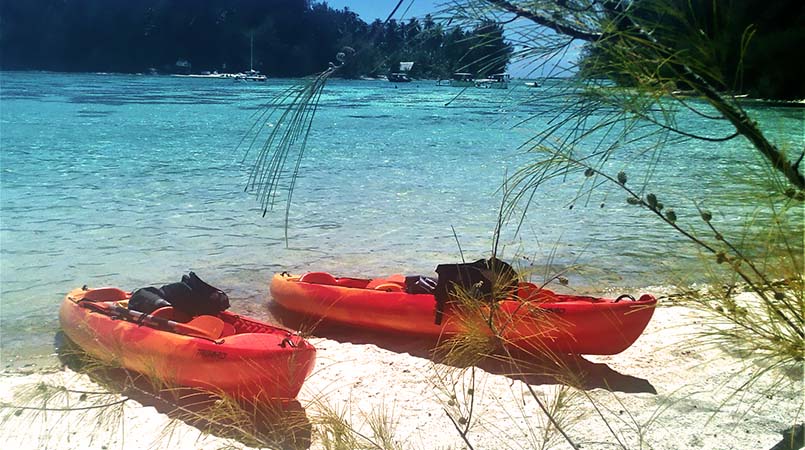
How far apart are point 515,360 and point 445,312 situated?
1.11m

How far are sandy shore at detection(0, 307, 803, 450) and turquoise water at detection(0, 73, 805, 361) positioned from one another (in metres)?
0.52

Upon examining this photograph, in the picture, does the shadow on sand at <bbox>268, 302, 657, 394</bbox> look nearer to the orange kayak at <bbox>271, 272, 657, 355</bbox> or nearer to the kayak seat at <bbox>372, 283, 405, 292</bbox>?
the orange kayak at <bbox>271, 272, 657, 355</bbox>

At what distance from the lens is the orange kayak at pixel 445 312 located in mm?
3289

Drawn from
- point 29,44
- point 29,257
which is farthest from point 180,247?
point 29,44

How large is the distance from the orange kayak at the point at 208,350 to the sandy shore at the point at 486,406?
14 centimetres

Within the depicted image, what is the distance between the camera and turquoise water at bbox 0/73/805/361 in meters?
4.52

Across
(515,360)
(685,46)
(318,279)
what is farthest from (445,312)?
(685,46)

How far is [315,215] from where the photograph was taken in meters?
8.32

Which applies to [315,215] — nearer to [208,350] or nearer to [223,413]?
[208,350]

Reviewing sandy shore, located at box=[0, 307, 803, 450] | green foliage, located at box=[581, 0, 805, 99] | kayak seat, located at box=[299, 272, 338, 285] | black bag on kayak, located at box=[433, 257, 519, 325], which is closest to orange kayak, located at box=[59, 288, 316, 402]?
sandy shore, located at box=[0, 307, 803, 450]

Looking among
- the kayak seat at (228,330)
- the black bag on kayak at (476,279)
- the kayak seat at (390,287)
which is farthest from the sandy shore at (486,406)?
the kayak seat at (228,330)

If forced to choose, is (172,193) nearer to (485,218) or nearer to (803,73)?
(485,218)

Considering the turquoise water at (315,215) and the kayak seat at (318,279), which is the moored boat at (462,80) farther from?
the kayak seat at (318,279)

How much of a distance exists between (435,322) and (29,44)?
67529 millimetres
